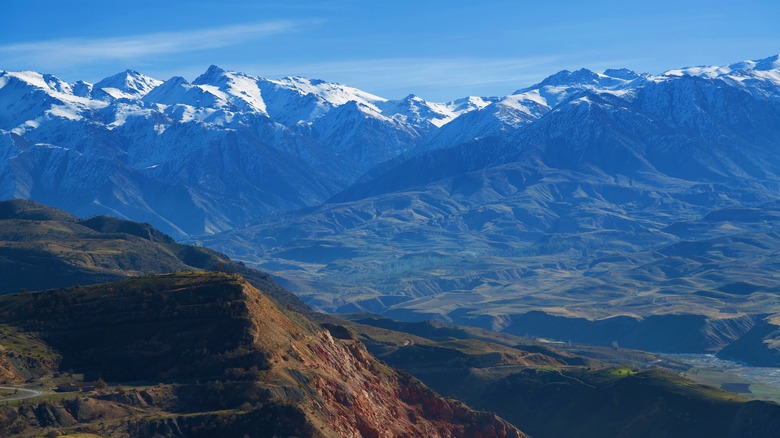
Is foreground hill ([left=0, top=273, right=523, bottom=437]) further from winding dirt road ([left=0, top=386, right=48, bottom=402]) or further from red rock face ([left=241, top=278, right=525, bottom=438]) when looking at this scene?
winding dirt road ([left=0, top=386, right=48, bottom=402])

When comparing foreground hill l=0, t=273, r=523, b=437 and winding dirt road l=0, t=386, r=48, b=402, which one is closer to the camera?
foreground hill l=0, t=273, r=523, b=437

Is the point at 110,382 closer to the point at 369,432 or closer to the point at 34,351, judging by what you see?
the point at 34,351

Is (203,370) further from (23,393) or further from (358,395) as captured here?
(358,395)

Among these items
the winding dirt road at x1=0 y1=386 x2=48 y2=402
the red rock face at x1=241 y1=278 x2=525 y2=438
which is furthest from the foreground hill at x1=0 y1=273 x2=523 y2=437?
the winding dirt road at x1=0 y1=386 x2=48 y2=402

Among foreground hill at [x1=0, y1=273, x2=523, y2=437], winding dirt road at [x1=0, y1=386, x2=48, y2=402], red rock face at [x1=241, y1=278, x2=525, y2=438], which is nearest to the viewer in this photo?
foreground hill at [x1=0, y1=273, x2=523, y2=437]

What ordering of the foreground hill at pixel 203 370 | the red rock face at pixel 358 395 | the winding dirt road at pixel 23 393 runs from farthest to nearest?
the red rock face at pixel 358 395 < the winding dirt road at pixel 23 393 < the foreground hill at pixel 203 370

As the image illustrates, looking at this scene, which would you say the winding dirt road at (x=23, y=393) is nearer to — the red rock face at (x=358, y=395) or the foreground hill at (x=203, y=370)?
the foreground hill at (x=203, y=370)

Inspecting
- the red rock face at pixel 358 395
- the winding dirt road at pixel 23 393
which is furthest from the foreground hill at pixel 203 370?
the winding dirt road at pixel 23 393

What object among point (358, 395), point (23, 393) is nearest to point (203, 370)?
point (23, 393)

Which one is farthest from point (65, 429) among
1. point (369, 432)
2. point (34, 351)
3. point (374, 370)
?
point (374, 370)
